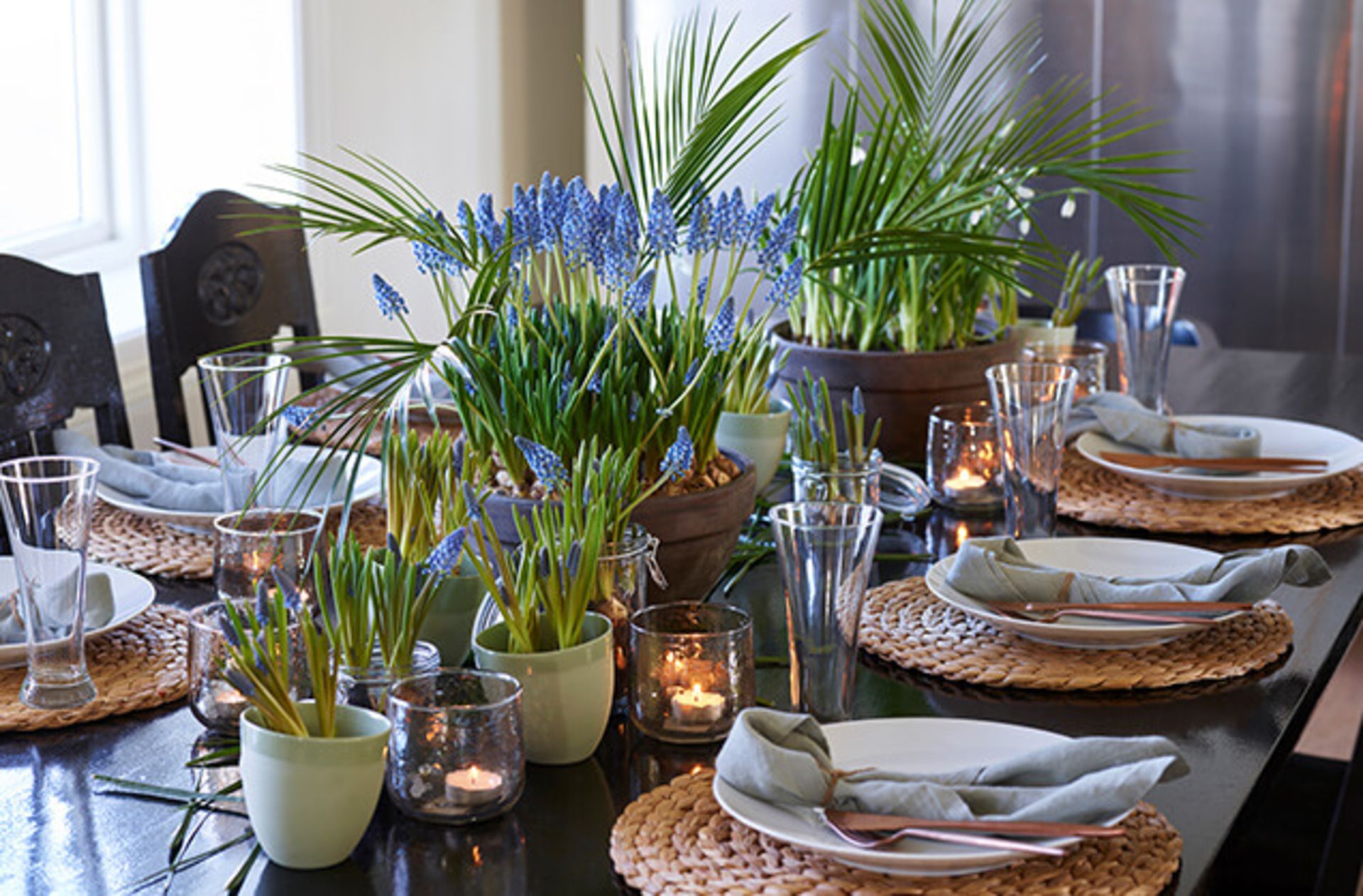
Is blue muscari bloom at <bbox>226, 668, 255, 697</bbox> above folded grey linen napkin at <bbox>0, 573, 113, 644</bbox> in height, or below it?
above

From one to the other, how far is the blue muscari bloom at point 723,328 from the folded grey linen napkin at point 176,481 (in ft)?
1.63

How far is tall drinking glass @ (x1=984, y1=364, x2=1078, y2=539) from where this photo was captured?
4.57 ft

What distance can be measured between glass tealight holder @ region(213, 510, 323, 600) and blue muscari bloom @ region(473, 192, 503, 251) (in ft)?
0.78

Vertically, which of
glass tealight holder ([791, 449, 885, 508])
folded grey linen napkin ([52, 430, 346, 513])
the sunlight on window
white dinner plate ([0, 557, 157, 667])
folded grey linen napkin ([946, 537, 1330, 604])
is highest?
the sunlight on window

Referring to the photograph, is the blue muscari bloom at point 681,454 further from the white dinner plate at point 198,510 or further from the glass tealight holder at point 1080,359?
the glass tealight holder at point 1080,359

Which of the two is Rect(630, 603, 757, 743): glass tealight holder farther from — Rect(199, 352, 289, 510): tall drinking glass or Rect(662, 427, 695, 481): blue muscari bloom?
Rect(199, 352, 289, 510): tall drinking glass

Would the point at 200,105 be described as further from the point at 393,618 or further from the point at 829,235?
the point at 393,618

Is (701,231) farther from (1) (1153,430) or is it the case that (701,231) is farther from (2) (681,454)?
(1) (1153,430)

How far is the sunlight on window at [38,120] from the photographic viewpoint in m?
3.03

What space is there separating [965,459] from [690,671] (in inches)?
25.4

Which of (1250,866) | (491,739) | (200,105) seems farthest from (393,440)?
(200,105)

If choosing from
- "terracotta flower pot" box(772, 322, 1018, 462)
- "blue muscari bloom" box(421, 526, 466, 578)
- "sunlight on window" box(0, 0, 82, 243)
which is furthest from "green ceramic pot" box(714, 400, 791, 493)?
"sunlight on window" box(0, 0, 82, 243)

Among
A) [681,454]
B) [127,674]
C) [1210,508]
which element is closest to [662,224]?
[681,454]

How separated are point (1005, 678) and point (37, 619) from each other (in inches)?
26.4
